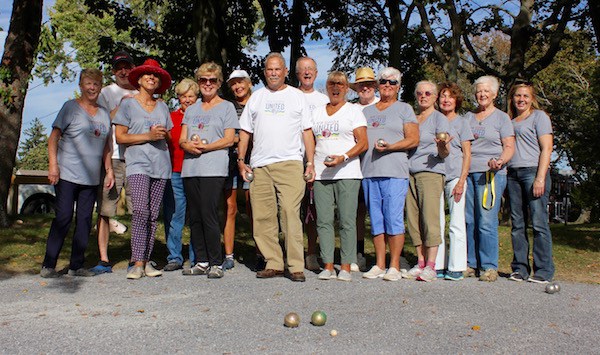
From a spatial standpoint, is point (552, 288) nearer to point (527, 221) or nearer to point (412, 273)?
point (527, 221)

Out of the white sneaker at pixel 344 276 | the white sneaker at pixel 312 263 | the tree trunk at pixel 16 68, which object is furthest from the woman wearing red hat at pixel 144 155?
the tree trunk at pixel 16 68

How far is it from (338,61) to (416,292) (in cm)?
2006

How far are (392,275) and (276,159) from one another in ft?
5.35

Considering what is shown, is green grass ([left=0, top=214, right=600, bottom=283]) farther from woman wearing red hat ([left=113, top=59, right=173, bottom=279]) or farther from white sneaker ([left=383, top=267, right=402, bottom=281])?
white sneaker ([left=383, top=267, right=402, bottom=281])

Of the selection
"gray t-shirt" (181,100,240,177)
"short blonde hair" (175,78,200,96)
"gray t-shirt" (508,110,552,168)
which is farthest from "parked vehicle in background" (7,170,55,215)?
"gray t-shirt" (508,110,552,168)

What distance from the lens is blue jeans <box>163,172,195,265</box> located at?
24.6ft

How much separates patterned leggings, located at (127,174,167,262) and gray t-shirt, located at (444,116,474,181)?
9.75ft

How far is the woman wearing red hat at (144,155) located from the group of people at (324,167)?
0.01m

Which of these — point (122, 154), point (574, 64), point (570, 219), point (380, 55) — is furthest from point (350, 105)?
point (570, 219)

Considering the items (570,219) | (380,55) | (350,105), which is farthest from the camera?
(570,219)

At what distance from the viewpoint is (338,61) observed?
25.5 metres

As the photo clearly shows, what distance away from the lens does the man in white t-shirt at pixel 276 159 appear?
6914 millimetres

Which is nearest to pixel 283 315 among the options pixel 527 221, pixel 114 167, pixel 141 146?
pixel 141 146

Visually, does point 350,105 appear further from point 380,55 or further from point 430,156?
point 380,55
